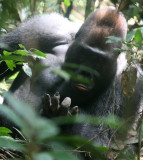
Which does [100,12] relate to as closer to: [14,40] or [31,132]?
[14,40]

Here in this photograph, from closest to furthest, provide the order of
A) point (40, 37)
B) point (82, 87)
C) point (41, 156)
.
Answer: point (41, 156) < point (82, 87) < point (40, 37)

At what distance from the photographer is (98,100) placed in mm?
2492

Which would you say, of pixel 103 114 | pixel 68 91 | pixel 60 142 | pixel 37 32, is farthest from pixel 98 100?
pixel 60 142

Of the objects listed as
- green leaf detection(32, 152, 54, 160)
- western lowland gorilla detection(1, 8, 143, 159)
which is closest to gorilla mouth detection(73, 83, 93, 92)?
western lowland gorilla detection(1, 8, 143, 159)

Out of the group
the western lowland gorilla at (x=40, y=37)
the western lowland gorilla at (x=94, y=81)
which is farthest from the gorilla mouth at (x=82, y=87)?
the western lowland gorilla at (x=40, y=37)

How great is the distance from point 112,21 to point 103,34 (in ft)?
0.63

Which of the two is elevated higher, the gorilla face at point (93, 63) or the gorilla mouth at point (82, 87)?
the gorilla face at point (93, 63)

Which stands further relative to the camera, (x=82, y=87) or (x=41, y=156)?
(x=82, y=87)

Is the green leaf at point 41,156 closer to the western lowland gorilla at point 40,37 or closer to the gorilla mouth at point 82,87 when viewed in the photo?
the gorilla mouth at point 82,87

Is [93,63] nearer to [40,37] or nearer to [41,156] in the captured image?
[40,37]

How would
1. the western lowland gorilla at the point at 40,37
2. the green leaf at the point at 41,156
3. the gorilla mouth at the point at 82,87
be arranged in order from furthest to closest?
the western lowland gorilla at the point at 40,37
the gorilla mouth at the point at 82,87
the green leaf at the point at 41,156

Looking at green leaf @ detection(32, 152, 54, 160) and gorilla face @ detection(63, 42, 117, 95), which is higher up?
green leaf @ detection(32, 152, 54, 160)

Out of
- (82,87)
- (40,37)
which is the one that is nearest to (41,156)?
(82,87)

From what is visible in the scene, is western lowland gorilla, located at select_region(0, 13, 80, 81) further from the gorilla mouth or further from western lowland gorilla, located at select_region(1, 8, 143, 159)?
the gorilla mouth
